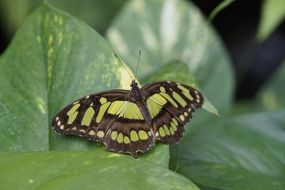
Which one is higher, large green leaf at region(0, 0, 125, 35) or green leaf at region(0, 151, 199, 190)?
large green leaf at region(0, 0, 125, 35)

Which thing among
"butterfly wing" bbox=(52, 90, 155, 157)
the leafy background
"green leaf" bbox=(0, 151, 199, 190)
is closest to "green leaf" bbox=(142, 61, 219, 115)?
the leafy background

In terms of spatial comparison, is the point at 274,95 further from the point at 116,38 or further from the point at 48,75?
the point at 48,75

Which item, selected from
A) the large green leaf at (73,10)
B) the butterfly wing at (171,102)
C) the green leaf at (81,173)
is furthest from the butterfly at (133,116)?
the large green leaf at (73,10)

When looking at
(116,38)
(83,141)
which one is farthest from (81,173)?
(116,38)

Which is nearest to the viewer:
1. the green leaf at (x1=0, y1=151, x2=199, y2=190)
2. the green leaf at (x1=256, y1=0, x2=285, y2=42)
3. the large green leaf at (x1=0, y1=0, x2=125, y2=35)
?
the green leaf at (x1=0, y1=151, x2=199, y2=190)

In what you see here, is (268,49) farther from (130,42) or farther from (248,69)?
(130,42)

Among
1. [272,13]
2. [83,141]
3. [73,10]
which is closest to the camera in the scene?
[83,141]

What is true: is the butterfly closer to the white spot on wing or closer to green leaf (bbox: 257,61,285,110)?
the white spot on wing
